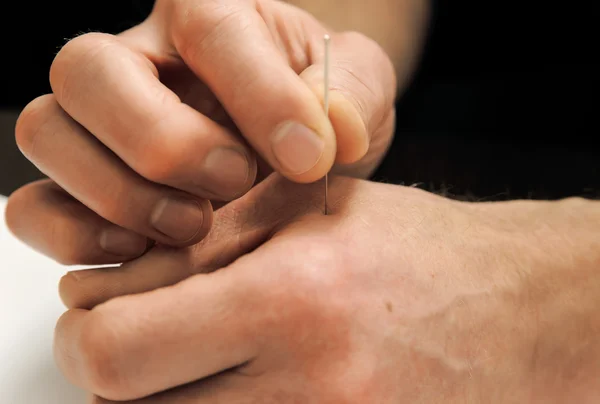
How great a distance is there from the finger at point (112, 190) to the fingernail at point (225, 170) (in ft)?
0.14

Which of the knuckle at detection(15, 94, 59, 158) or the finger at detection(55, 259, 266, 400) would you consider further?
the knuckle at detection(15, 94, 59, 158)

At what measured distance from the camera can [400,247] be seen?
0.62 m

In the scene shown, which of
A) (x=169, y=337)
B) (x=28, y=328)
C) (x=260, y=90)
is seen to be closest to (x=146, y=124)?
(x=260, y=90)

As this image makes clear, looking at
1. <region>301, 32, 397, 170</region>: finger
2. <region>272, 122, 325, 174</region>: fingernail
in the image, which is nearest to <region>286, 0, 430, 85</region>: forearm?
<region>301, 32, 397, 170</region>: finger

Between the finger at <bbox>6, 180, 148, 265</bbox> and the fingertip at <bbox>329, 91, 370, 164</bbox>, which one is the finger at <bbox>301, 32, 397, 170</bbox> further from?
the finger at <bbox>6, 180, 148, 265</bbox>

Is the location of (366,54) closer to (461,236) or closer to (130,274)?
(461,236)

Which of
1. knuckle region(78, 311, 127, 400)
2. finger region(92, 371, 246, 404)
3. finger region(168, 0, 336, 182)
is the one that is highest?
finger region(168, 0, 336, 182)

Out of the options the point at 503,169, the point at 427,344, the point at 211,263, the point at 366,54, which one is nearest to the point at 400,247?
the point at 427,344

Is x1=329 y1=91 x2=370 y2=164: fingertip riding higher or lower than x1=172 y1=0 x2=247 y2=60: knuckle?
lower

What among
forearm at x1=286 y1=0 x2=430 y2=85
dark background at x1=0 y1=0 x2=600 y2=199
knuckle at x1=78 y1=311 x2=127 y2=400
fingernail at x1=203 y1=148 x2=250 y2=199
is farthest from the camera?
forearm at x1=286 y1=0 x2=430 y2=85

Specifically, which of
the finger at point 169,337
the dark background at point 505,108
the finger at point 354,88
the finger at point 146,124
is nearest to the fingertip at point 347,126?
the finger at point 354,88

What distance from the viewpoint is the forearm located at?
1376 millimetres

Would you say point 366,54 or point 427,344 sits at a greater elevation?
point 366,54

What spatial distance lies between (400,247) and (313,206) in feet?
0.39
